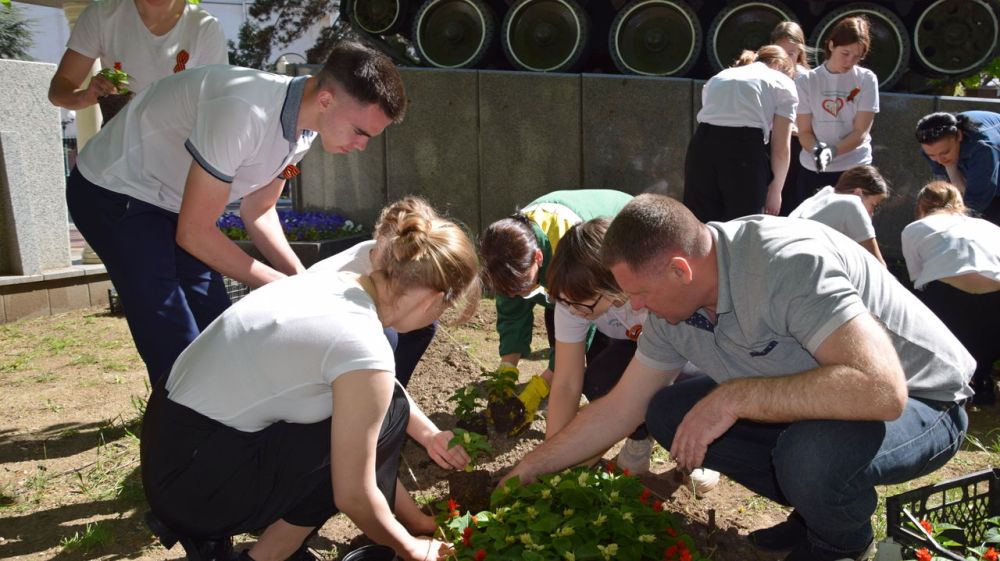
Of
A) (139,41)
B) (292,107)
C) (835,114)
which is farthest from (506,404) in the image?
(835,114)

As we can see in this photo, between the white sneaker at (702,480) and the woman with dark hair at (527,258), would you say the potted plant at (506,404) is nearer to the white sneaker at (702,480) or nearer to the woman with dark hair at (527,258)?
the woman with dark hair at (527,258)

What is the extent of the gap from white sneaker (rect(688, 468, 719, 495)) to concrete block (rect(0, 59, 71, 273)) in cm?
453

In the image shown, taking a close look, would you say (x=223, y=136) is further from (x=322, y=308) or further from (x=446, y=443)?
(x=446, y=443)

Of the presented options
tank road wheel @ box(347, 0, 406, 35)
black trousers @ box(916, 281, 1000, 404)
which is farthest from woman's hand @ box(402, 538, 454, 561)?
tank road wheel @ box(347, 0, 406, 35)

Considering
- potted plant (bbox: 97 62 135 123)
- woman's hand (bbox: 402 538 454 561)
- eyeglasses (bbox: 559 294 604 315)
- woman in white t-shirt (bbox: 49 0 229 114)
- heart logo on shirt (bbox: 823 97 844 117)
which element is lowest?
woman's hand (bbox: 402 538 454 561)

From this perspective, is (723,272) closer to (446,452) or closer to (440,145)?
(446,452)

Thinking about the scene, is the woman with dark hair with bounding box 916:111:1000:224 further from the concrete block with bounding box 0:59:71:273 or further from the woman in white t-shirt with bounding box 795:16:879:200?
the concrete block with bounding box 0:59:71:273

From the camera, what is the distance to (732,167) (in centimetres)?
478

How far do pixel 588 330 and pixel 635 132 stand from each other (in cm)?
448

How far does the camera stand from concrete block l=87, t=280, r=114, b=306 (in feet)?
20.3

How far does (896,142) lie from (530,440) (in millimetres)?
4733

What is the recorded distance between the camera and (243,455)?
214 centimetres

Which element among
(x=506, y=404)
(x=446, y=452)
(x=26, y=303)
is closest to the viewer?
(x=446, y=452)

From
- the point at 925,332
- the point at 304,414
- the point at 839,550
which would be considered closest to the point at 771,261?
the point at 925,332
